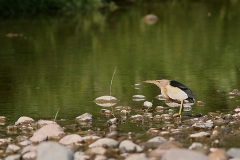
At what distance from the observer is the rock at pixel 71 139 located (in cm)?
574

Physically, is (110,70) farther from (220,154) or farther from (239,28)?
(239,28)

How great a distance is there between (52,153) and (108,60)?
662 centimetres

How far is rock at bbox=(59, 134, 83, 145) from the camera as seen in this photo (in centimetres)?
574

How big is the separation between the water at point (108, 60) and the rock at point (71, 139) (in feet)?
2.21

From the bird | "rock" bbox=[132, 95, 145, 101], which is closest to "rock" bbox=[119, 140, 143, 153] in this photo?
the bird

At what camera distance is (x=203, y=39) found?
14.3m

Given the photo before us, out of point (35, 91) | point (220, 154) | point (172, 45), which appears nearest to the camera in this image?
point (220, 154)

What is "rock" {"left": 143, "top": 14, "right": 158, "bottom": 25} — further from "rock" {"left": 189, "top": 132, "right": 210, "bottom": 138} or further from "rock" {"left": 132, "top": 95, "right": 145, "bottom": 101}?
"rock" {"left": 189, "top": 132, "right": 210, "bottom": 138}

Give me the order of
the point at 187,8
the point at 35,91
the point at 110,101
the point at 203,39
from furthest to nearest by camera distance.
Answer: the point at 187,8, the point at 203,39, the point at 35,91, the point at 110,101

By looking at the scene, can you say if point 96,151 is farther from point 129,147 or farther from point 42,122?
point 42,122

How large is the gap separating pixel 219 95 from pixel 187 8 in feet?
50.8

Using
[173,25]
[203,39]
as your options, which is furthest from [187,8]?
[203,39]

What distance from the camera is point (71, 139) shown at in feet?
18.9

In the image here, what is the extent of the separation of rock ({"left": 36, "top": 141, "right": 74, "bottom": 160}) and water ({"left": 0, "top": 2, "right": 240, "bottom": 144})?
4.61ft
